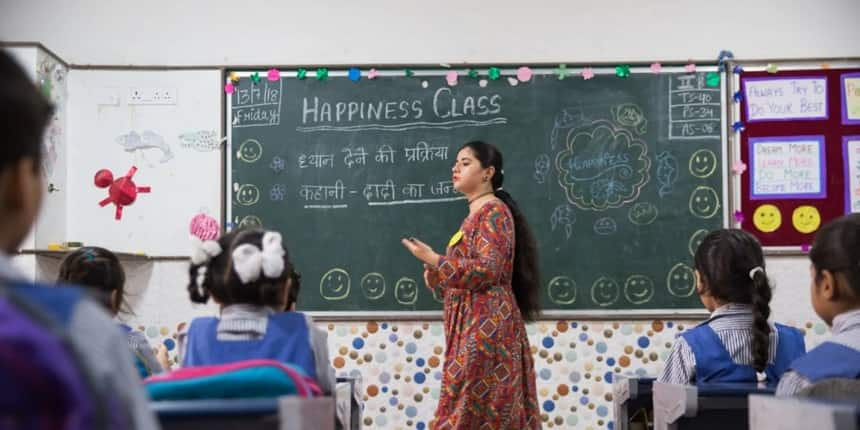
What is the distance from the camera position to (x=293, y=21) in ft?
14.8

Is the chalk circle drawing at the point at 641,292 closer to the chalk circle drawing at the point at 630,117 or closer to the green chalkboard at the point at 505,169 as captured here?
the green chalkboard at the point at 505,169

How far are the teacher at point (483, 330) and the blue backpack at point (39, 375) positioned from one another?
2.61 metres

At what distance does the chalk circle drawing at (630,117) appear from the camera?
4.41 metres

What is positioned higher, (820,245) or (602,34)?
(602,34)

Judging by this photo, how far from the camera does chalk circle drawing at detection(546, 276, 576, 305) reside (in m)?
4.35

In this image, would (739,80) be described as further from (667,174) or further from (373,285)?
(373,285)

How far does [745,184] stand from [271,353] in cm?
301

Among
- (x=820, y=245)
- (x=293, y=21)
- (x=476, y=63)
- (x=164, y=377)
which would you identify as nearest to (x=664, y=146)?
(x=476, y=63)

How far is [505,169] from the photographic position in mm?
4418

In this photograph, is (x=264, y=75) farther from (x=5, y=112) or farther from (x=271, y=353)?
(x=5, y=112)

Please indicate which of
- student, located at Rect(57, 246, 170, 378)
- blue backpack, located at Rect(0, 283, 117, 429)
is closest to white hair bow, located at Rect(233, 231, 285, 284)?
student, located at Rect(57, 246, 170, 378)

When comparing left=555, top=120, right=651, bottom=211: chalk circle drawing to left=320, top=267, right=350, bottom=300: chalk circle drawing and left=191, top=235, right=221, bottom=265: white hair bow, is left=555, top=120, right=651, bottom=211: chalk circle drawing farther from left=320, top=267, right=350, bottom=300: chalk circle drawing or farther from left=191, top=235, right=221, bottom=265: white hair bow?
left=191, top=235, right=221, bottom=265: white hair bow

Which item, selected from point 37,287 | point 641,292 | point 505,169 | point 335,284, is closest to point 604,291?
point 641,292

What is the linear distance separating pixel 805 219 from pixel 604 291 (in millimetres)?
1015
